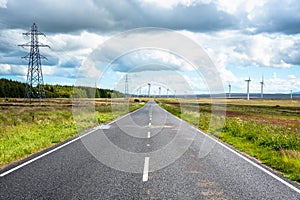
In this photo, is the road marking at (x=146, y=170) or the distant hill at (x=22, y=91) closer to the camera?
the road marking at (x=146, y=170)

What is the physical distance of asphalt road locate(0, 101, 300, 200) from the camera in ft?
20.9

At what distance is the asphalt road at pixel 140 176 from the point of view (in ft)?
20.9

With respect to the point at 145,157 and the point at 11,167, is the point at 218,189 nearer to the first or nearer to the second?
the point at 145,157

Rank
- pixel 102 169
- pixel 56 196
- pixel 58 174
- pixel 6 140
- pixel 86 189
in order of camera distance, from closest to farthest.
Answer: pixel 56 196 < pixel 86 189 < pixel 58 174 < pixel 102 169 < pixel 6 140

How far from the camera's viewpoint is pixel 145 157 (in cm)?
1050

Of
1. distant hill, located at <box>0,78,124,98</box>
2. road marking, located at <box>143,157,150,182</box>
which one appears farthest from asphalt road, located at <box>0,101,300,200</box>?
distant hill, located at <box>0,78,124,98</box>

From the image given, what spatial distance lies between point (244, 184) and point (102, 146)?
6.89 meters

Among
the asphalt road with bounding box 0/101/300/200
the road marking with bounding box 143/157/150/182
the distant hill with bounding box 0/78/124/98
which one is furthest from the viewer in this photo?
the distant hill with bounding box 0/78/124/98

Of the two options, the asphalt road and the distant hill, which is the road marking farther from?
the distant hill

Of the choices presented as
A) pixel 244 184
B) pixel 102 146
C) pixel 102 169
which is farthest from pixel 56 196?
pixel 102 146

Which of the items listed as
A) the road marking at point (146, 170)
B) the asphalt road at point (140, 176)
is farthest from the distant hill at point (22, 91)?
the road marking at point (146, 170)

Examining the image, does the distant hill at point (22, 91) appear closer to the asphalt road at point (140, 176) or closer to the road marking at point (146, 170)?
the asphalt road at point (140, 176)

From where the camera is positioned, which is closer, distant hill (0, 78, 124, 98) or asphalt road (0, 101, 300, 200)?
asphalt road (0, 101, 300, 200)

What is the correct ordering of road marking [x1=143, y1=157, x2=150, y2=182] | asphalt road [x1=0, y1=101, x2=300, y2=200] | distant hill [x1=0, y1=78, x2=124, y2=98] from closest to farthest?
1. asphalt road [x1=0, y1=101, x2=300, y2=200]
2. road marking [x1=143, y1=157, x2=150, y2=182]
3. distant hill [x1=0, y1=78, x2=124, y2=98]
